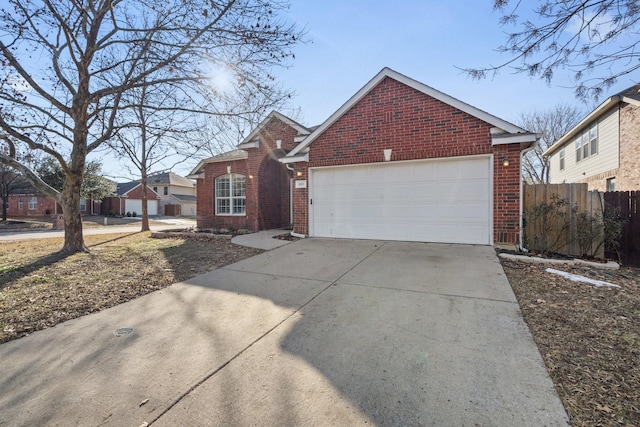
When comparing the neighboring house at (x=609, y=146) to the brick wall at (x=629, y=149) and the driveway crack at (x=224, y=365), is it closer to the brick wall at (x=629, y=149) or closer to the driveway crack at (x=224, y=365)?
the brick wall at (x=629, y=149)

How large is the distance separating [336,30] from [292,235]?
6.09m

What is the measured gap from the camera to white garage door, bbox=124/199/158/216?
3762 centimetres

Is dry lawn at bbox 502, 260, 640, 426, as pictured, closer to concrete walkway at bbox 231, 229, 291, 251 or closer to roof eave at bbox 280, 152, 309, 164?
concrete walkway at bbox 231, 229, 291, 251

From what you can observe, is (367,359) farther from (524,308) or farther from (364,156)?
(364,156)

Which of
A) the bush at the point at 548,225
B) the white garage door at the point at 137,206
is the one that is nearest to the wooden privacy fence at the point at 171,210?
the white garage door at the point at 137,206

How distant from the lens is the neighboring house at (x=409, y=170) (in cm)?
727

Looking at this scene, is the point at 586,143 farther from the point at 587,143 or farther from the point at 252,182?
the point at 252,182

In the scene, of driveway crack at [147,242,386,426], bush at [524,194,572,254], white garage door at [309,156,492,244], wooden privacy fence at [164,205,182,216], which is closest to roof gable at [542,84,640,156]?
bush at [524,194,572,254]

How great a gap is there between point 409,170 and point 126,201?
1566 inches

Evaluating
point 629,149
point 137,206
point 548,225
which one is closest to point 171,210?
point 137,206

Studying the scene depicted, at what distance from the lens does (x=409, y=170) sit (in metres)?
8.29

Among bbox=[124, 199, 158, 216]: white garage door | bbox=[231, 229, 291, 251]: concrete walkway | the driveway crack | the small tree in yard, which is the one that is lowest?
the driveway crack

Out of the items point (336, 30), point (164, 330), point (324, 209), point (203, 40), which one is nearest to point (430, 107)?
point (336, 30)

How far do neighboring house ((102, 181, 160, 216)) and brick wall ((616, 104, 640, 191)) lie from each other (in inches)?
1598
